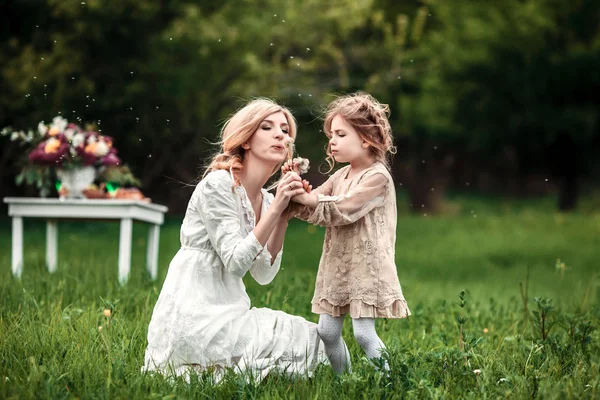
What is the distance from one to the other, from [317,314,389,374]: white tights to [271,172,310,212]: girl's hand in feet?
2.02

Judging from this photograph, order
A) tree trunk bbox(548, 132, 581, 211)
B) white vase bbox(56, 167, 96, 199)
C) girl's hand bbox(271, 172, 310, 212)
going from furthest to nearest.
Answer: tree trunk bbox(548, 132, 581, 211) < white vase bbox(56, 167, 96, 199) < girl's hand bbox(271, 172, 310, 212)

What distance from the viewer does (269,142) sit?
396 centimetres

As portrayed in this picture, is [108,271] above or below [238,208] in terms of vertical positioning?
below

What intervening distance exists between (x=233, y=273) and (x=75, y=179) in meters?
3.37

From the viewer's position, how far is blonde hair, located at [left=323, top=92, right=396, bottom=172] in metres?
3.91

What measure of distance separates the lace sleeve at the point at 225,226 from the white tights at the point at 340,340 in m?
0.48

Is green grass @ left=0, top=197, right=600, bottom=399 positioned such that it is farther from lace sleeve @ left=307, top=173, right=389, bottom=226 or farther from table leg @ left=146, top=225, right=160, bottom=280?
lace sleeve @ left=307, top=173, right=389, bottom=226

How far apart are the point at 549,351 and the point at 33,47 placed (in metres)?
12.3

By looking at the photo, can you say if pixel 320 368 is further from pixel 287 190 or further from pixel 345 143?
pixel 345 143

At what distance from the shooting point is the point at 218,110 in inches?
670

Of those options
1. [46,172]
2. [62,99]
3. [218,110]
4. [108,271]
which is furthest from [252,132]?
[218,110]

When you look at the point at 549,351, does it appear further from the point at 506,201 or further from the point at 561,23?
the point at 506,201

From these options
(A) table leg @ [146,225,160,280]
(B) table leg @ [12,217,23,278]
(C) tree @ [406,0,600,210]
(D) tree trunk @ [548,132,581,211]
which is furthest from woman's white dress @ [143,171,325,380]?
(D) tree trunk @ [548,132,581,211]

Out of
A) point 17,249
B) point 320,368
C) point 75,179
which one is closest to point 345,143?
point 320,368
